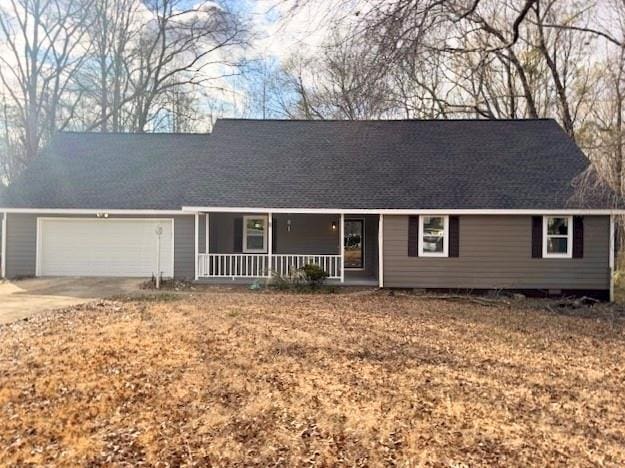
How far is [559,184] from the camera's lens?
12867mm

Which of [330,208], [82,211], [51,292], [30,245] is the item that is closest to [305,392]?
[330,208]

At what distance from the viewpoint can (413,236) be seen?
12.4 m

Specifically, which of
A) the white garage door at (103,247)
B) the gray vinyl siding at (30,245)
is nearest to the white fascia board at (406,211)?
the gray vinyl siding at (30,245)

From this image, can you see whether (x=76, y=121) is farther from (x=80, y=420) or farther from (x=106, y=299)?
(x=80, y=420)

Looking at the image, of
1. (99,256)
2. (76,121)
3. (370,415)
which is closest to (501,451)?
(370,415)

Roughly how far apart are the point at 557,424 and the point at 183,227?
11251mm

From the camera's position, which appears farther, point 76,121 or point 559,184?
point 76,121

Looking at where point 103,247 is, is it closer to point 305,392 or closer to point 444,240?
point 444,240

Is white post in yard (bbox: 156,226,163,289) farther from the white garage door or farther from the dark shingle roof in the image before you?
the dark shingle roof

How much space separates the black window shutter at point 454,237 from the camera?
12.3 m

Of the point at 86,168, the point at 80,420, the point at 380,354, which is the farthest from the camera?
the point at 86,168

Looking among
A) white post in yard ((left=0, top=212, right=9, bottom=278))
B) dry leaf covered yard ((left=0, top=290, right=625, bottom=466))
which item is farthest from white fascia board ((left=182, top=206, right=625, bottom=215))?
white post in yard ((left=0, top=212, right=9, bottom=278))

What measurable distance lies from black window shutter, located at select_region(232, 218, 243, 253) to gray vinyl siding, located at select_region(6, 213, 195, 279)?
1.73 metres

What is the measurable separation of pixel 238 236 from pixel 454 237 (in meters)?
6.71
